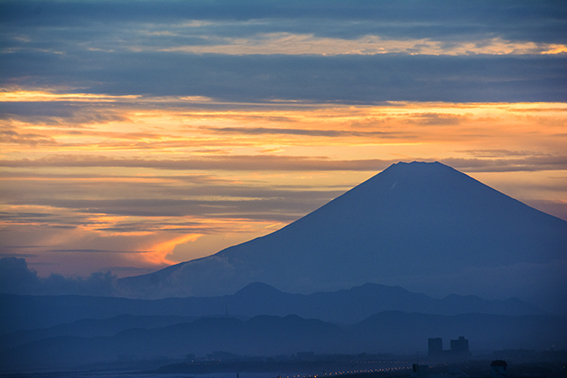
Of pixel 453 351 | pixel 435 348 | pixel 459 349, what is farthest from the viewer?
pixel 435 348

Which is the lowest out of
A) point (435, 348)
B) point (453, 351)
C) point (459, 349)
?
point (453, 351)

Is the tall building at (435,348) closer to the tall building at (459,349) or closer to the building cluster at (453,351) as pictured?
the building cluster at (453,351)

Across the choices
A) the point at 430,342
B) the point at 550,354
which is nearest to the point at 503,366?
the point at 550,354

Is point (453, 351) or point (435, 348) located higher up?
point (435, 348)

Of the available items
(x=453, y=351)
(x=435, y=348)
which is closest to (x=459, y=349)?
(x=453, y=351)

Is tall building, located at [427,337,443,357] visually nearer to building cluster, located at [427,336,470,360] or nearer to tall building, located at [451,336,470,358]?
building cluster, located at [427,336,470,360]

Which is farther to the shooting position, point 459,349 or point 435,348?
point 435,348

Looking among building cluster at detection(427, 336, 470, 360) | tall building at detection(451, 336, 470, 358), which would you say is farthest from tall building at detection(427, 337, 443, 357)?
tall building at detection(451, 336, 470, 358)

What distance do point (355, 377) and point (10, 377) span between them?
10583 centimetres

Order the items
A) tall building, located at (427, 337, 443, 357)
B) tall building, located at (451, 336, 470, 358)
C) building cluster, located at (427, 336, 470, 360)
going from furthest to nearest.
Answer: tall building, located at (427, 337, 443, 357), tall building, located at (451, 336, 470, 358), building cluster, located at (427, 336, 470, 360)

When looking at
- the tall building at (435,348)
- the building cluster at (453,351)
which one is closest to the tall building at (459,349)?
the building cluster at (453,351)

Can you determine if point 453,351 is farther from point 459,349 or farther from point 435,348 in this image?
point 435,348

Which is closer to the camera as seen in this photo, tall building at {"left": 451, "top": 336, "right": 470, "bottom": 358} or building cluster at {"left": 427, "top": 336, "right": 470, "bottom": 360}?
building cluster at {"left": 427, "top": 336, "right": 470, "bottom": 360}

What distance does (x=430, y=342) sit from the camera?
190 meters
